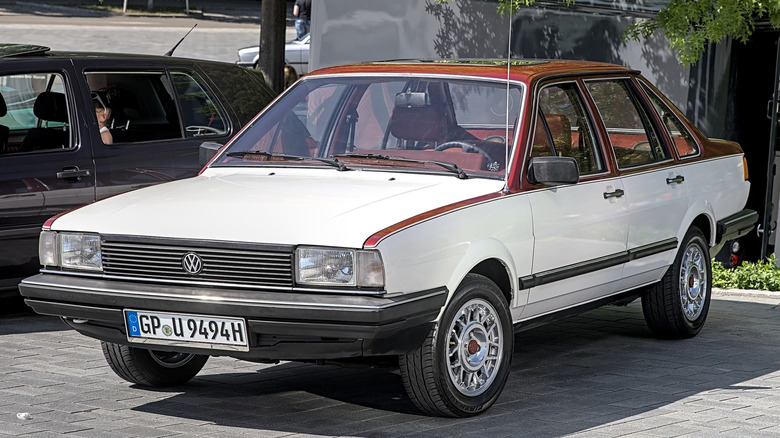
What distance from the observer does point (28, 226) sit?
819 centimetres

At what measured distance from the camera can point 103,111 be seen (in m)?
8.84

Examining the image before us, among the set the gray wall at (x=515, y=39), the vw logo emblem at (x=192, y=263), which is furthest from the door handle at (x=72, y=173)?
the gray wall at (x=515, y=39)

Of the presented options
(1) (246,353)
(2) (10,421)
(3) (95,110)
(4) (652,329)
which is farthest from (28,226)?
(4) (652,329)

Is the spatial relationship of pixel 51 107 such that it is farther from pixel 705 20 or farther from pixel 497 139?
pixel 705 20

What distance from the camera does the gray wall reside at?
1184 cm

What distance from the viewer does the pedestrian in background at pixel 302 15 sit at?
26.7m

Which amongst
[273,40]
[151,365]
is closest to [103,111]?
[151,365]

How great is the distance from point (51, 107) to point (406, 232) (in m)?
4.17

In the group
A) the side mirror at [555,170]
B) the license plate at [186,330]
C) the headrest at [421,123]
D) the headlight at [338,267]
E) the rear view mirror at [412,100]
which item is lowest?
the license plate at [186,330]

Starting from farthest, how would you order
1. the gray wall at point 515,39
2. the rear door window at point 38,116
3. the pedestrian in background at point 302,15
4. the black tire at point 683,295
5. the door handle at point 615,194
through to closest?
the pedestrian in background at point 302,15
the gray wall at point 515,39
the rear door window at point 38,116
the black tire at point 683,295
the door handle at point 615,194

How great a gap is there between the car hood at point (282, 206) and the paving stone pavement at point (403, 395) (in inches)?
36.3

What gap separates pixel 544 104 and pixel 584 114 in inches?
15.8

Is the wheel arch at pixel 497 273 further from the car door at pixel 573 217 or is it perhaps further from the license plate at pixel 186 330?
the license plate at pixel 186 330

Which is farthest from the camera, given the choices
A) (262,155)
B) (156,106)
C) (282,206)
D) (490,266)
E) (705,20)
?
(705,20)
